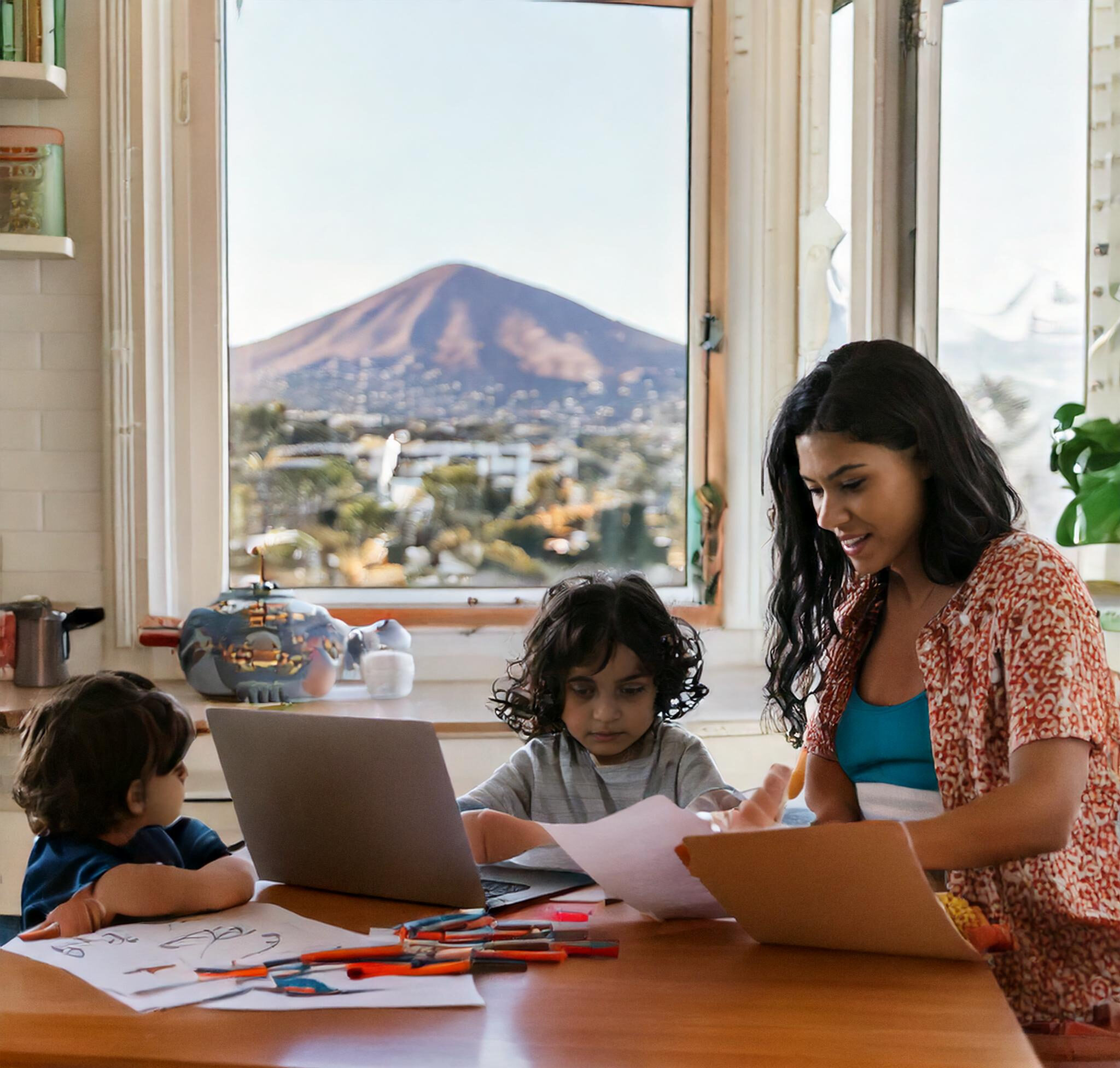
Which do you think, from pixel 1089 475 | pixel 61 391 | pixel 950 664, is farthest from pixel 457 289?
pixel 950 664

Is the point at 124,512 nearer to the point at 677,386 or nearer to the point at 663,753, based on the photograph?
the point at 677,386

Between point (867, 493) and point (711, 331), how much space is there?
172 cm

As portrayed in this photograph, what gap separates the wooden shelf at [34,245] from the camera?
259 cm

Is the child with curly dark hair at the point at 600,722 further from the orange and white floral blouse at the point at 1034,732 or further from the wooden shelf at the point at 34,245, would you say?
the wooden shelf at the point at 34,245

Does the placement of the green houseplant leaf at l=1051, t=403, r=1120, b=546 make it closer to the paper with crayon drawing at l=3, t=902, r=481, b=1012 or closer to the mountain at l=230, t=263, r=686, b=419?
the mountain at l=230, t=263, r=686, b=419

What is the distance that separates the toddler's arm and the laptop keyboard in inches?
9.6

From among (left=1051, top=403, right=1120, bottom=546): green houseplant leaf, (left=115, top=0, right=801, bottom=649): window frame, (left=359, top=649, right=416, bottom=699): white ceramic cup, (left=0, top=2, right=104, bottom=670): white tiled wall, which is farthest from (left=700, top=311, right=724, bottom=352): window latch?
(left=0, top=2, right=104, bottom=670): white tiled wall

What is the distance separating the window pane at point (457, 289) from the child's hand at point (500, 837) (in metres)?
1.64

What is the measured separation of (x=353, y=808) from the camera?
3.89 feet

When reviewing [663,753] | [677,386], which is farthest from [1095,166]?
[663,753]

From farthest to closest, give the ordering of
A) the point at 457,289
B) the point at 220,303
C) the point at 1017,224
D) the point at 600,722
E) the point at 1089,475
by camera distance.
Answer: the point at 457,289 → the point at 220,303 → the point at 1017,224 → the point at 1089,475 → the point at 600,722

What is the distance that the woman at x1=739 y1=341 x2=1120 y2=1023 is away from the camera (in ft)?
3.79

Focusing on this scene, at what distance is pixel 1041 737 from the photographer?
1.15 m

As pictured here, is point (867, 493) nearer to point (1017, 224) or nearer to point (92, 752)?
point (92, 752)
